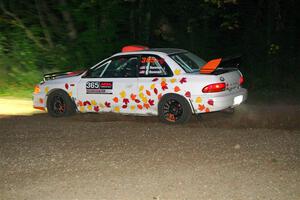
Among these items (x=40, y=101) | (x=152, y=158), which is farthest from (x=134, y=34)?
(x=152, y=158)

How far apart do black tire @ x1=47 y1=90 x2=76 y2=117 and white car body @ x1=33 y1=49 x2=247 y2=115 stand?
0.10 metres

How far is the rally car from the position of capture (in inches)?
363

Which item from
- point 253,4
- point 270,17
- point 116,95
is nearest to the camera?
point 116,95

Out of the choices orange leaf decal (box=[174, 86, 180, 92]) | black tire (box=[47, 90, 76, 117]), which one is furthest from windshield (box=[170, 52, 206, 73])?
black tire (box=[47, 90, 76, 117])

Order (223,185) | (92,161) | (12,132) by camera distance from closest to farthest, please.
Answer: (223,185) → (92,161) → (12,132)

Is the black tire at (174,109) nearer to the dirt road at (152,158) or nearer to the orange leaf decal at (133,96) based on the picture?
the dirt road at (152,158)

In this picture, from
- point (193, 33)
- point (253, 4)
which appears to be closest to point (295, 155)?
point (193, 33)

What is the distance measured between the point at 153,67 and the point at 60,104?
2317mm

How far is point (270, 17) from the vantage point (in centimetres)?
1694

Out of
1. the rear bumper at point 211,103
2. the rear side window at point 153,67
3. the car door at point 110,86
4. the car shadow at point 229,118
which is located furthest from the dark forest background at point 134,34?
the rear side window at point 153,67

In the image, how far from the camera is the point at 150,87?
962cm

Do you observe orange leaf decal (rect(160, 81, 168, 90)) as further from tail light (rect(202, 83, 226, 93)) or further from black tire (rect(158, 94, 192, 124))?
tail light (rect(202, 83, 226, 93))

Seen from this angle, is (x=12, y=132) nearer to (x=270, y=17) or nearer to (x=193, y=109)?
(x=193, y=109)

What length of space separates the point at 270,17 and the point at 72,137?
34.2ft
